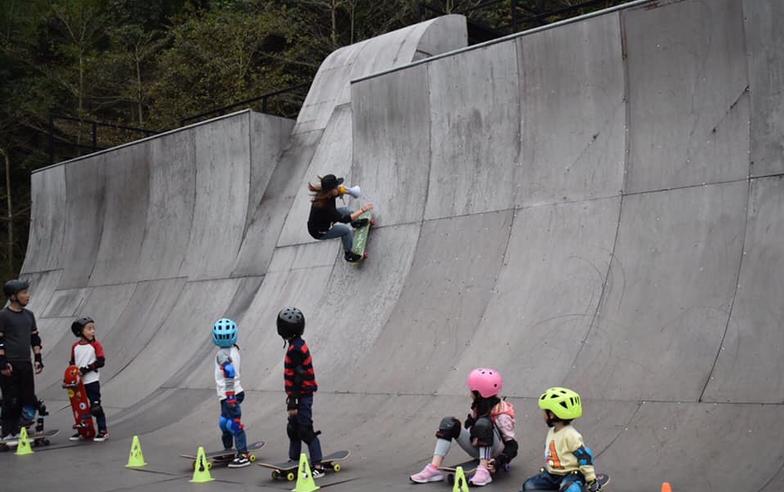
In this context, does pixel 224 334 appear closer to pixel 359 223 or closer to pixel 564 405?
pixel 359 223

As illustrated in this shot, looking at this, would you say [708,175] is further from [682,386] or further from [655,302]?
[682,386]

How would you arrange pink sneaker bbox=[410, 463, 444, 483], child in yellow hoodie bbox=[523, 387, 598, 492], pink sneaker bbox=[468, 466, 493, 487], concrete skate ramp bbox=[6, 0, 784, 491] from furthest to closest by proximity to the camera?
concrete skate ramp bbox=[6, 0, 784, 491] < pink sneaker bbox=[410, 463, 444, 483] < pink sneaker bbox=[468, 466, 493, 487] < child in yellow hoodie bbox=[523, 387, 598, 492]

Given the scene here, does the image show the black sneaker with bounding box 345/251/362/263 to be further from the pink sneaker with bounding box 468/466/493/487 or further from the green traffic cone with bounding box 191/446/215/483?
the pink sneaker with bounding box 468/466/493/487

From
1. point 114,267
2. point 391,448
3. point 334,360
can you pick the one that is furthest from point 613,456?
point 114,267

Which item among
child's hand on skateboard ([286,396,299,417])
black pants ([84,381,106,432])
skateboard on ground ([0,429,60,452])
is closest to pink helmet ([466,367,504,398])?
child's hand on skateboard ([286,396,299,417])

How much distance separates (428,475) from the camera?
673 centimetres

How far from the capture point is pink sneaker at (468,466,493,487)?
6.48 m

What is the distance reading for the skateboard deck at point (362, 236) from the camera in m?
11.0

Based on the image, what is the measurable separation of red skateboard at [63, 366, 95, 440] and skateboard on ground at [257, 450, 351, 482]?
390cm

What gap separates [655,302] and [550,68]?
341 centimetres

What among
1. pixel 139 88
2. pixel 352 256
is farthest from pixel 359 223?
pixel 139 88

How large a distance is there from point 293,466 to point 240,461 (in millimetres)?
1046

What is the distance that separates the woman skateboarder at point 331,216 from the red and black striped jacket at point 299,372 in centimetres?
337

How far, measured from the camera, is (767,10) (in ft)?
25.2
